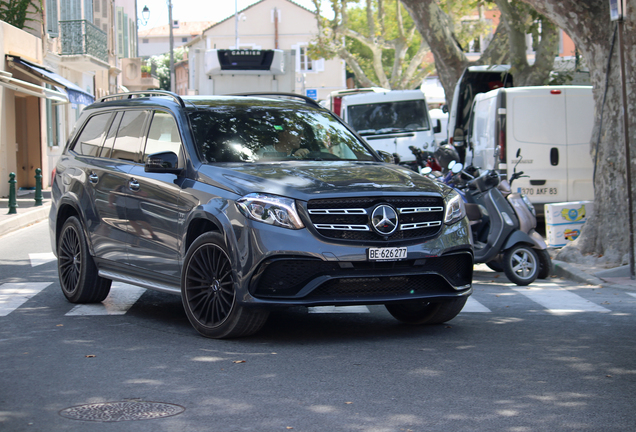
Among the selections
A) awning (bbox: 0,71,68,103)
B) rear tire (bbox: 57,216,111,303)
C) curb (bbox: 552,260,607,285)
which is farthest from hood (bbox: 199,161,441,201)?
awning (bbox: 0,71,68,103)

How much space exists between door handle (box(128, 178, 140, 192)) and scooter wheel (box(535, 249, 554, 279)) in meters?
4.96

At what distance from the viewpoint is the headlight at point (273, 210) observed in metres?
6.04

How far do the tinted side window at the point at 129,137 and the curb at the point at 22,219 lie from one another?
867 centimetres

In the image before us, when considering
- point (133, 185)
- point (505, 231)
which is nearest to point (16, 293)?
point (133, 185)

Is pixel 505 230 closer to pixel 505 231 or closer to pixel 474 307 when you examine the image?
pixel 505 231

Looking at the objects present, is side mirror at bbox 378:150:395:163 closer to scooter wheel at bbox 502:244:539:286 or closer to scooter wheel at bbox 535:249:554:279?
scooter wheel at bbox 502:244:539:286

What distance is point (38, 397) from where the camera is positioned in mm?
4945

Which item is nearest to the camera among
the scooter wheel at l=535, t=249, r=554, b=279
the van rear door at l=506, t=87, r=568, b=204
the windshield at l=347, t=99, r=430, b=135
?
the scooter wheel at l=535, t=249, r=554, b=279

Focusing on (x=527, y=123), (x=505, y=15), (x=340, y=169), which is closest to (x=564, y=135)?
(x=527, y=123)

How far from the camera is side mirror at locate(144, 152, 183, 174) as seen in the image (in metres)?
6.82

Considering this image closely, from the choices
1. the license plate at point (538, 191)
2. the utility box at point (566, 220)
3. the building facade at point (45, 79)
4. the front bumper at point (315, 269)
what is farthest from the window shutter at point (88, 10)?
the front bumper at point (315, 269)

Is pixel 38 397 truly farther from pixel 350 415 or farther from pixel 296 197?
pixel 296 197

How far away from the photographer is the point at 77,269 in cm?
842

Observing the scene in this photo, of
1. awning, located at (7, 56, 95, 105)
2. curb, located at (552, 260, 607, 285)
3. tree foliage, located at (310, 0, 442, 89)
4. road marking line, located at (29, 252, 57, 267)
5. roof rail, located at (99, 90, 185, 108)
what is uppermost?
tree foliage, located at (310, 0, 442, 89)
